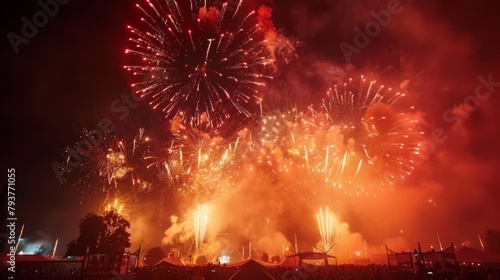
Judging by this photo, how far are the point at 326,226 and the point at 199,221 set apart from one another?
873 inches

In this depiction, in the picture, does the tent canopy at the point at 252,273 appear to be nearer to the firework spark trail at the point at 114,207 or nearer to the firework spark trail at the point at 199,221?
the firework spark trail at the point at 114,207

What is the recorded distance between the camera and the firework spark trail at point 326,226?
47781 millimetres

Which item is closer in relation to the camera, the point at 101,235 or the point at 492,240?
the point at 101,235

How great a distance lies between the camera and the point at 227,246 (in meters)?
51.0

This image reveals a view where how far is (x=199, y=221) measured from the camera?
146ft

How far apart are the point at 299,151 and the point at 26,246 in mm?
63888

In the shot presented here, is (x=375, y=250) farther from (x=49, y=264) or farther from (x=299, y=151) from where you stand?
(x=49, y=264)

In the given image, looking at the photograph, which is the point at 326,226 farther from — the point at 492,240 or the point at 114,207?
the point at 114,207

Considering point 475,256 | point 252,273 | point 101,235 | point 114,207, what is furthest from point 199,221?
point 252,273

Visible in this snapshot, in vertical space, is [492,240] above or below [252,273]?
above

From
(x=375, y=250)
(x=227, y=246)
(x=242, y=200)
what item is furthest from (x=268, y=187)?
(x=375, y=250)

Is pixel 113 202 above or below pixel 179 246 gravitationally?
above

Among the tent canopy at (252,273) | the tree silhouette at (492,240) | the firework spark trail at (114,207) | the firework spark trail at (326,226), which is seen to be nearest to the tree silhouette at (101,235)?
the firework spark trail at (114,207)

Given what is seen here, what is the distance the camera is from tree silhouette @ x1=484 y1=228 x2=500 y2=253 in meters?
51.5
